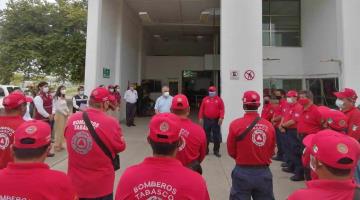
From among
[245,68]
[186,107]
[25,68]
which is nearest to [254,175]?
[186,107]

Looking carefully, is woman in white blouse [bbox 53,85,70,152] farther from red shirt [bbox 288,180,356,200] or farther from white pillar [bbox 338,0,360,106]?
white pillar [bbox 338,0,360,106]

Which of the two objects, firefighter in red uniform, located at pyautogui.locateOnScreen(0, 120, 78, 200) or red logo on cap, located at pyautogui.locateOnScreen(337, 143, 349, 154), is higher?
red logo on cap, located at pyautogui.locateOnScreen(337, 143, 349, 154)

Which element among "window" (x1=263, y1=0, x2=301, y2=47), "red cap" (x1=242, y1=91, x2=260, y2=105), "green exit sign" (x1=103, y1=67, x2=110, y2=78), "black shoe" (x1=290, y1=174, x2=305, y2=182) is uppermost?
"window" (x1=263, y1=0, x2=301, y2=47)

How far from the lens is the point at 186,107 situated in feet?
12.1

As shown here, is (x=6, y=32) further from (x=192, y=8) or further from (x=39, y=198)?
(x=39, y=198)

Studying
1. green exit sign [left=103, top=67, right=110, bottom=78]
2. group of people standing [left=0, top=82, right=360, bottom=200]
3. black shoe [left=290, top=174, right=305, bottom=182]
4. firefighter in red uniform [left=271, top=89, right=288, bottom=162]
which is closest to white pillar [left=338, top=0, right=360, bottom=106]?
firefighter in red uniform [left=271, top=89, right=288, bottom=162]

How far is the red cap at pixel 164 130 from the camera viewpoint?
197 centimetres

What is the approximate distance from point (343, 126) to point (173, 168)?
2.53m

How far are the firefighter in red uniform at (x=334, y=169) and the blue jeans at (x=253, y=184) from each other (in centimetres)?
187

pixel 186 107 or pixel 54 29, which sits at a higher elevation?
pixel 54 29

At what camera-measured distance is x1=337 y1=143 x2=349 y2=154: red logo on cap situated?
160 centimetres

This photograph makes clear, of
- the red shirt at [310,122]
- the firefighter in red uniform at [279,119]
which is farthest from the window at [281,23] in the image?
the red shirt at [310,122]

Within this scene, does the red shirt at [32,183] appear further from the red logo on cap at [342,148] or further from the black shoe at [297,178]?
the black shoe at [297,178]

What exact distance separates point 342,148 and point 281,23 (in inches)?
547
